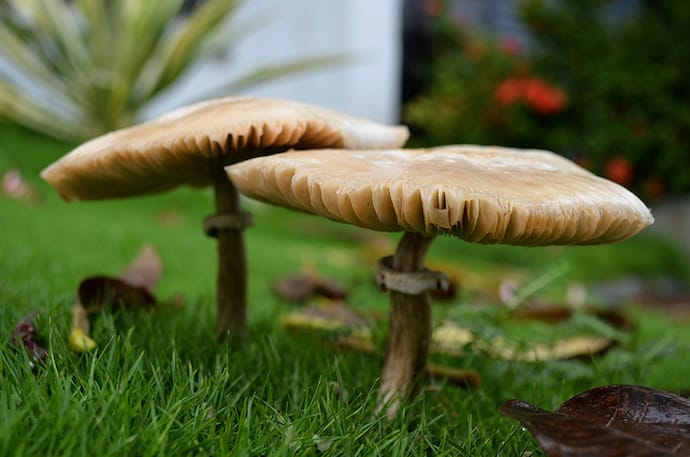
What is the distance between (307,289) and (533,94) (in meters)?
5.44

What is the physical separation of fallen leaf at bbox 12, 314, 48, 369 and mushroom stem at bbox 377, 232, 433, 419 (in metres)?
0.66

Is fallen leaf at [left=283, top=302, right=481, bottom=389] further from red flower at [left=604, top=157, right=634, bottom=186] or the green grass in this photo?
red flower at [left=604, top=157, right=634, bottom=186]

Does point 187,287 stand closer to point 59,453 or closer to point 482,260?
point 59,453

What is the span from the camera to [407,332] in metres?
1.47

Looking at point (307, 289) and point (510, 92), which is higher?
point (510, 92)

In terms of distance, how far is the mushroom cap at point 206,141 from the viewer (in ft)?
4.31

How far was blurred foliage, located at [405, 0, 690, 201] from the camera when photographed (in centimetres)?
728

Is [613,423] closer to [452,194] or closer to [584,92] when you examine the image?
[452,194]

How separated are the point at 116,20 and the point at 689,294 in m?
6.11

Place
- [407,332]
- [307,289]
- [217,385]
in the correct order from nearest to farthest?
[217,385] → [407,332] → [307,289]

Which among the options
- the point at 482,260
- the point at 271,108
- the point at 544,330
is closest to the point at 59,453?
the point at 271,108

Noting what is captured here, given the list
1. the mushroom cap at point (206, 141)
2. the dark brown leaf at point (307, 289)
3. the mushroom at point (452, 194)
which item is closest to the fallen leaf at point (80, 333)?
the mushroom cap at point (206, 141)

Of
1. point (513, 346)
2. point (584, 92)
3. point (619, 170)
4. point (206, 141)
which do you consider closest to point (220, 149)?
point (206, 141)

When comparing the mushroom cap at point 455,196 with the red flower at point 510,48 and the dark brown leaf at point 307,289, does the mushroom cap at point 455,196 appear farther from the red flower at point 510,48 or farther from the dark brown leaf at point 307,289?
the red flower at point 510,48
